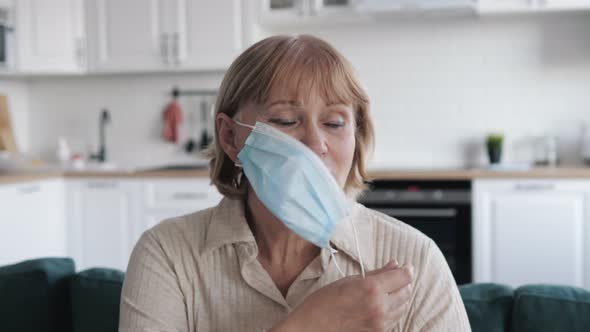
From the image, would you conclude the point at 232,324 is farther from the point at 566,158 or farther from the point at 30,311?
the point at 566,158

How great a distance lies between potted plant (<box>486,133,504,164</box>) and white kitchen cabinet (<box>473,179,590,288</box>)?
42 cm

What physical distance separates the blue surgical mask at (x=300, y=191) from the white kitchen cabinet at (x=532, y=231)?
8.74 ft

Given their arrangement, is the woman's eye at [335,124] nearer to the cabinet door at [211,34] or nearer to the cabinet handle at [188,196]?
the cabinet handle at [188,196]

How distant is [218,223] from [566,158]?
329cm

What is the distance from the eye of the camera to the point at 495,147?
3885 millimetres

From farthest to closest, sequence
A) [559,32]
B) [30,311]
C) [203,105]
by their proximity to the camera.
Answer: [203,105]
[559,32]
[30,311]

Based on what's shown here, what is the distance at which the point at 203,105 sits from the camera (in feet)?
14.4

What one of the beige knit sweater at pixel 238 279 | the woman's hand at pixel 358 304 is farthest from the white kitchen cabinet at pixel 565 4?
the woman's hand at pixel 358 304

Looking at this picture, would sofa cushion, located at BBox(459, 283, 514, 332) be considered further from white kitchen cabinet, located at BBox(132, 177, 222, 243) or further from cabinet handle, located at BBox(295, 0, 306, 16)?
cabinet handle, located at BBox(295, 0, 306, 16)

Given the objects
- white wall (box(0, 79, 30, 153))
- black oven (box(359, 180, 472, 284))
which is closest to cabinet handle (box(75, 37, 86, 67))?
white wall (box(0, 79, 30, 153))

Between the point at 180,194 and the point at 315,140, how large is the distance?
288 centimetres

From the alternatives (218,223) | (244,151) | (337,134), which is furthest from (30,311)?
(337,134)

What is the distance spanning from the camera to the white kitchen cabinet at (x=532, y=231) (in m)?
3.44

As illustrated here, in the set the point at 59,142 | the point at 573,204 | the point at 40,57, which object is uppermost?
the point at 40,57
